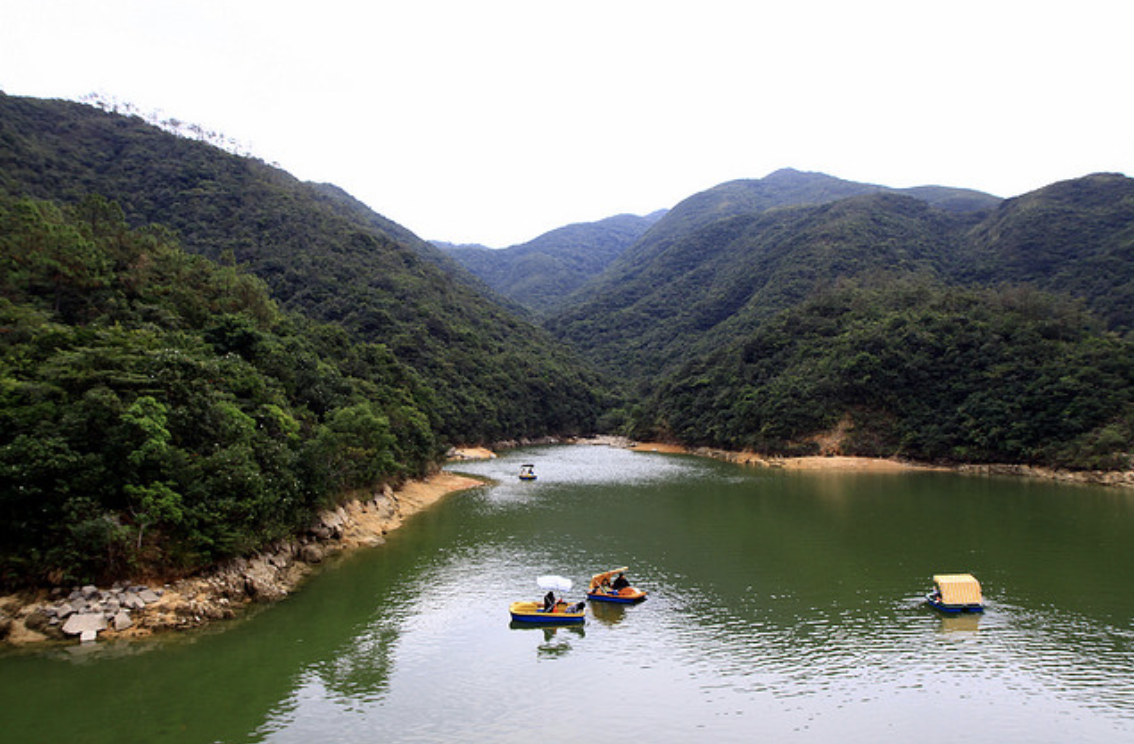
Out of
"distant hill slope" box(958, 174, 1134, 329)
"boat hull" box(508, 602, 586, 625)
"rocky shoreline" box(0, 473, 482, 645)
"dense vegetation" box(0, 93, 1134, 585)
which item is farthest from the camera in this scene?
"distant hill slope" box(958, 174, 1134, 329)

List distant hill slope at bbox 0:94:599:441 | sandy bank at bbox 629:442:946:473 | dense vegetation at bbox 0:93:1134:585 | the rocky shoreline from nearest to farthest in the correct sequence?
the rocky shoreline → dense vegetation at bbox 0:93:1134:585 → sandy bank at bbox 629:442:946:473 → distant hill slope at bbox 0:94:599:441

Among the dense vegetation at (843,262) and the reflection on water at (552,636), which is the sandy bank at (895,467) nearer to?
the dense vegetation at (843,262)

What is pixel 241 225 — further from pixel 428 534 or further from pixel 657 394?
pixel 428 534

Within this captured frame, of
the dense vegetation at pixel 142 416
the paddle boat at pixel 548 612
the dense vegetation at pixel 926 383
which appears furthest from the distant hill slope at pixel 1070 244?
the dense vegetation at pixel 142 416

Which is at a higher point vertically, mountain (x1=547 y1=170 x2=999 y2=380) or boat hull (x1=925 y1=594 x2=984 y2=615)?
mountain (x1=547 y1=170 x2=999 y2=380)

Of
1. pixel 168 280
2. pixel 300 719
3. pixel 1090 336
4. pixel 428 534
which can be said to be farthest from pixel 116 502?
pixel 1090 336

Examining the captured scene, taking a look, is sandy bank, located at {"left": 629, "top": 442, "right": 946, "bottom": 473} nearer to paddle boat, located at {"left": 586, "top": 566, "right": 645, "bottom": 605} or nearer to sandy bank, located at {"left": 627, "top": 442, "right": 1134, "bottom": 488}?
sandy bank, located at {"left": 627, "top": 442, "right": 1134, "bottom": 488}

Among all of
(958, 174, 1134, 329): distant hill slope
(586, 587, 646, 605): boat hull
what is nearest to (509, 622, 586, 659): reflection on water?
(586, 587, 646, 605): boat hull
